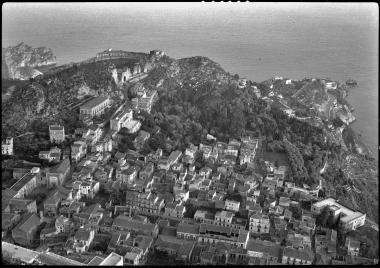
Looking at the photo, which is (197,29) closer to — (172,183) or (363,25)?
(363,25)

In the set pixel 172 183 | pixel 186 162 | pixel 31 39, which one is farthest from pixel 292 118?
pixel 31 39

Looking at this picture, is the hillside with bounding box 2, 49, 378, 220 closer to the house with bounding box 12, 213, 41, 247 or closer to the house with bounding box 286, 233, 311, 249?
the house with bounding box 286, 233, 311, 249

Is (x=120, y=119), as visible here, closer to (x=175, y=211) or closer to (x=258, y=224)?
(x=175, y=211)

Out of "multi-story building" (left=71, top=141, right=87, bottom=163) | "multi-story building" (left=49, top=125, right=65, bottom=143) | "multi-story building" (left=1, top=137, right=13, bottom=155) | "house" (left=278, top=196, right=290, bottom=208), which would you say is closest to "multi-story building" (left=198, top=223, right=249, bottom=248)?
"house" (left=278, top=196, right=290, bottom=208)

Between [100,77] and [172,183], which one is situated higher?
[100,77]

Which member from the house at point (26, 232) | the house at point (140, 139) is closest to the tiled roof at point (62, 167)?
the house at point (26, 232)

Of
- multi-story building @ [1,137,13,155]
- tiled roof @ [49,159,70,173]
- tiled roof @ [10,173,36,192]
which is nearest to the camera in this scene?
tiled roof @ [10,173,36,192]
